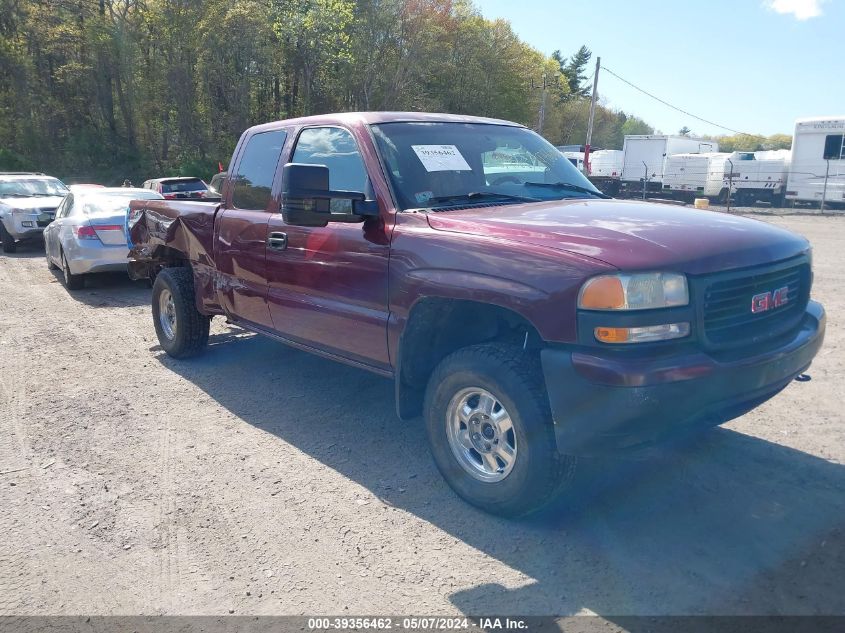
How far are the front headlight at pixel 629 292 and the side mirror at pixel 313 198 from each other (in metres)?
1.43

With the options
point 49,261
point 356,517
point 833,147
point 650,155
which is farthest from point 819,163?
point 356,517

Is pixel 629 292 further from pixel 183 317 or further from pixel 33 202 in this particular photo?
pixel 33 202

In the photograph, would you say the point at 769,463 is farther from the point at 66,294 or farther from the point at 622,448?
the point at 66,294

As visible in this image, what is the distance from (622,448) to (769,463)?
1.61m

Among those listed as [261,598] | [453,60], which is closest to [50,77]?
[453,60]

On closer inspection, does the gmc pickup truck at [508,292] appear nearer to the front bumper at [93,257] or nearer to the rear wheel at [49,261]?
the front bumper at [93,257]

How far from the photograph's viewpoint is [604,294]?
286cm

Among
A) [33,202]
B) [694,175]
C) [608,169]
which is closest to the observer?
[33,202]

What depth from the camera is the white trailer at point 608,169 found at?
34.5 m

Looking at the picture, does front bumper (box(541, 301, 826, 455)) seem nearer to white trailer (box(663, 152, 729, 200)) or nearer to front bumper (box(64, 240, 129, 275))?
front bumper (box(64, 240, 129, 275))

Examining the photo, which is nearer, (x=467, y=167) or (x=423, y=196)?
(x=423, y=196)

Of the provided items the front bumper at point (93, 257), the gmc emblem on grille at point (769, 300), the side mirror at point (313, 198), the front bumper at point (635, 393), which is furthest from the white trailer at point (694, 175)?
the front bumper at point (635, 393)

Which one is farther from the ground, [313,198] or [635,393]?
[313,198]

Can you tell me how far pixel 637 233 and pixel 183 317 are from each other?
169 inches
